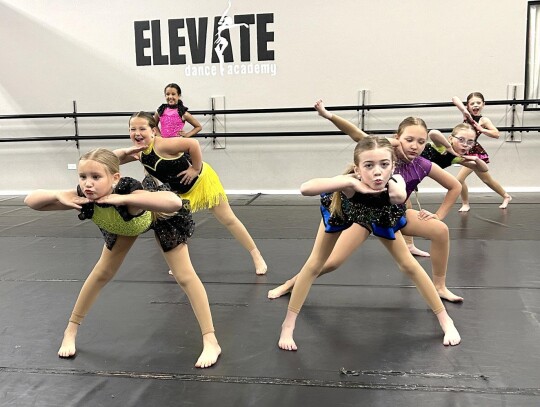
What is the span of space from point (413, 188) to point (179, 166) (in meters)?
1.31

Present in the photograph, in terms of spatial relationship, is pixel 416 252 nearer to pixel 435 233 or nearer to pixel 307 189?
pixel 435 233

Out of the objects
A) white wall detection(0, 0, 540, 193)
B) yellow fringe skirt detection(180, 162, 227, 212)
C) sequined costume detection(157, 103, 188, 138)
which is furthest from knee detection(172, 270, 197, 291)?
white wall detection(0, 0, 540, 193)

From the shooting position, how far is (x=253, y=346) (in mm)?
2055

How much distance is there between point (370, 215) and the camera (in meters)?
1.98

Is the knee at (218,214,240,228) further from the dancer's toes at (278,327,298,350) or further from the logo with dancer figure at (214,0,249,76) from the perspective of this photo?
the logo with dancer figure at (214,0,249,76)

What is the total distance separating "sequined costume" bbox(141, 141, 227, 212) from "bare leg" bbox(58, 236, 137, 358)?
485 millimetres

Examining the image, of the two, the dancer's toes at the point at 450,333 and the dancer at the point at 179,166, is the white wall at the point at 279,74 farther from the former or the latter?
the dancer's toes at the point at 450,333

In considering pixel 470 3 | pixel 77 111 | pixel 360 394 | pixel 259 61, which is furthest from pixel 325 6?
pixel 360 394

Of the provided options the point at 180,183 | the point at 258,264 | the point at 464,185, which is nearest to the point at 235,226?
the point at 258,264

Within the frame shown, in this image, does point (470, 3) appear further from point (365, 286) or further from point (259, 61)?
point (365, 286)

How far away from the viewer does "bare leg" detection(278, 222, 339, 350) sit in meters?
2.03

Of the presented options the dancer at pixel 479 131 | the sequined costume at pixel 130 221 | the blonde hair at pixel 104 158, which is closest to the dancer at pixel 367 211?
the sequined costume at pixel 130 221

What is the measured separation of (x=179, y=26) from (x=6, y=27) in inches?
104

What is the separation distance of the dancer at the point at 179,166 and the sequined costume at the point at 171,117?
8.70 feet
